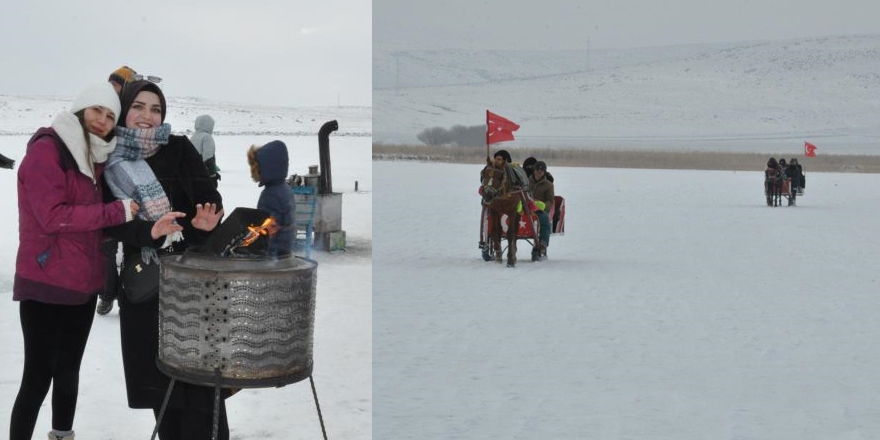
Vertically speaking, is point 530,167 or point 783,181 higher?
point 530,167

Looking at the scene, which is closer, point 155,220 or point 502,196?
point 155,220

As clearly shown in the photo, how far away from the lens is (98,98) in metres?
3.61

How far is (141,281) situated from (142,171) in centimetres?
32

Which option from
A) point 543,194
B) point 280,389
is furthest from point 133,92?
point 543,194

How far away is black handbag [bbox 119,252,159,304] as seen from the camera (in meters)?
3.56

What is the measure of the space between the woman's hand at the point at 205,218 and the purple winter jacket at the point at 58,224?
21 centimetres

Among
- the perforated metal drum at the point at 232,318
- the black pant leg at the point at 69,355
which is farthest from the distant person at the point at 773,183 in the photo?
the perforated metal drum at the point at 232,318

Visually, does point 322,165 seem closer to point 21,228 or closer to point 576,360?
point 576,360

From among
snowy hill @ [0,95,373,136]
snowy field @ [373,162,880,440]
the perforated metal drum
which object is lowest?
snowy field @ [373,162,880,440]

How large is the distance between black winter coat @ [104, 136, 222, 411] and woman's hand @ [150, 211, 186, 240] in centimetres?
7

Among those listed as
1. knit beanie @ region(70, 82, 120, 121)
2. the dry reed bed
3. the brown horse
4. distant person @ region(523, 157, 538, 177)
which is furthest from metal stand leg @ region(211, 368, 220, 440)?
the dry reed bed

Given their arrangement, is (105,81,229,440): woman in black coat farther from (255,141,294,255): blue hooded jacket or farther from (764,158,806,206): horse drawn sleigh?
(764,158,806,206): horse drawn sleigh

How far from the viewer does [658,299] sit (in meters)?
9.82

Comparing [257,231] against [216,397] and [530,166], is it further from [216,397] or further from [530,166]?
[530,166]
